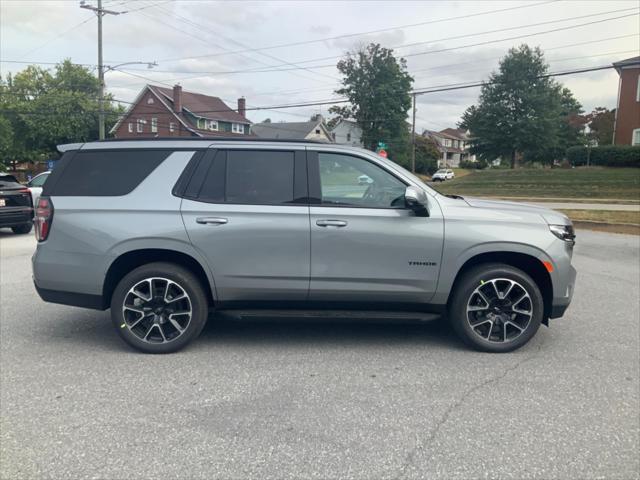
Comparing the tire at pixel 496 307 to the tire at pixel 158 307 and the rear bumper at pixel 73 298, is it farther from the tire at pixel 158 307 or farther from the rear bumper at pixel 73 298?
the rear bumper at pixel 73 298

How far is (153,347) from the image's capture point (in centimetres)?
433

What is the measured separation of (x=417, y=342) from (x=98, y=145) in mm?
3484

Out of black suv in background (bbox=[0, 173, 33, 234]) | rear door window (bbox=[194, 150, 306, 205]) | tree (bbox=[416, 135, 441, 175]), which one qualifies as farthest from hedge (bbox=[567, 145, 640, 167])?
Result: tree (bbox=[416, 135, 441, 175])

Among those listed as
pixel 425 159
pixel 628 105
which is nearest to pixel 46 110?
pixel 425 159

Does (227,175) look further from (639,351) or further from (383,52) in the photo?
(383,52)

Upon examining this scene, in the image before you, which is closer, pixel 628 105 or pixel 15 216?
pixel 15 216

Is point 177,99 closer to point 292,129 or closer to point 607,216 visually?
point 292,129

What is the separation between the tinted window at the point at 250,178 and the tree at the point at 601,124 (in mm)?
62423

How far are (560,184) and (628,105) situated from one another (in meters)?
10.0

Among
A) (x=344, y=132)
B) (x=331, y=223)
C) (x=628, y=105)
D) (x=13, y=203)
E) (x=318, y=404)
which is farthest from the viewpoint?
(x=344, y=132)

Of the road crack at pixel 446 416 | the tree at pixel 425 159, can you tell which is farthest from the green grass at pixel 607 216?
the tree at pixel 425 159

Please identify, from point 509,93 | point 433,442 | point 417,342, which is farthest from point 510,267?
point 509,93

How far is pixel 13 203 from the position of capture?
11672 mm

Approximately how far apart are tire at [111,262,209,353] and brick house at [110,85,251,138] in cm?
5233
